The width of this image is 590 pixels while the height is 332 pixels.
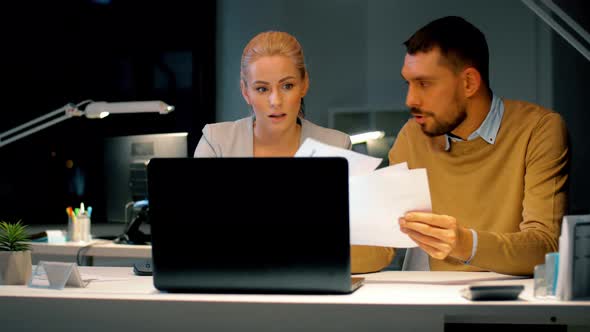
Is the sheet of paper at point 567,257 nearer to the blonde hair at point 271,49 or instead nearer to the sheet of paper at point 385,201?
the sheet of paper at point 385,201

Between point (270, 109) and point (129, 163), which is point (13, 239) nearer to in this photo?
point (270, 109)

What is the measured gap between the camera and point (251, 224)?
1.38 meters

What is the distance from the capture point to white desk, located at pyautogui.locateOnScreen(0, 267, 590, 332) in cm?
133

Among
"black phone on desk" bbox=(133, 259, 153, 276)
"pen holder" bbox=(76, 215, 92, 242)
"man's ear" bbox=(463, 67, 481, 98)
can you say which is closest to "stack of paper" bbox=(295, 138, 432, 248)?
"black phone on desk" bbox=(133, 259, 153, 276)

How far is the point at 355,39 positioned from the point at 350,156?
5.65 meters

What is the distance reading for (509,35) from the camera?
6.46 m

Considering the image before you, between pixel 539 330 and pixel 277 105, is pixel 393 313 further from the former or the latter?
pixel 277 105

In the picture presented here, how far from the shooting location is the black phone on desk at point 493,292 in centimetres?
135

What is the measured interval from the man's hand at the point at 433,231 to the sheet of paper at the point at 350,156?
13cm

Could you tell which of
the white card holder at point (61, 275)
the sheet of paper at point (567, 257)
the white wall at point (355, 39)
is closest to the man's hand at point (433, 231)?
the sheet of paper at point (567, 257)

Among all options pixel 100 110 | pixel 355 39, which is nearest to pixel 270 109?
pixel 100 110

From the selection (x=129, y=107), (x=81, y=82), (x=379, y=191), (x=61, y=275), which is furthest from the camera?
(x=81, y=82)

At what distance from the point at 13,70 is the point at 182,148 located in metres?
2.83

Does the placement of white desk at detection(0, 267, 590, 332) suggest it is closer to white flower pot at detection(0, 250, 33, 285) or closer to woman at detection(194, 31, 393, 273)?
white flower pot at detection(0, 250, 33, 285)
